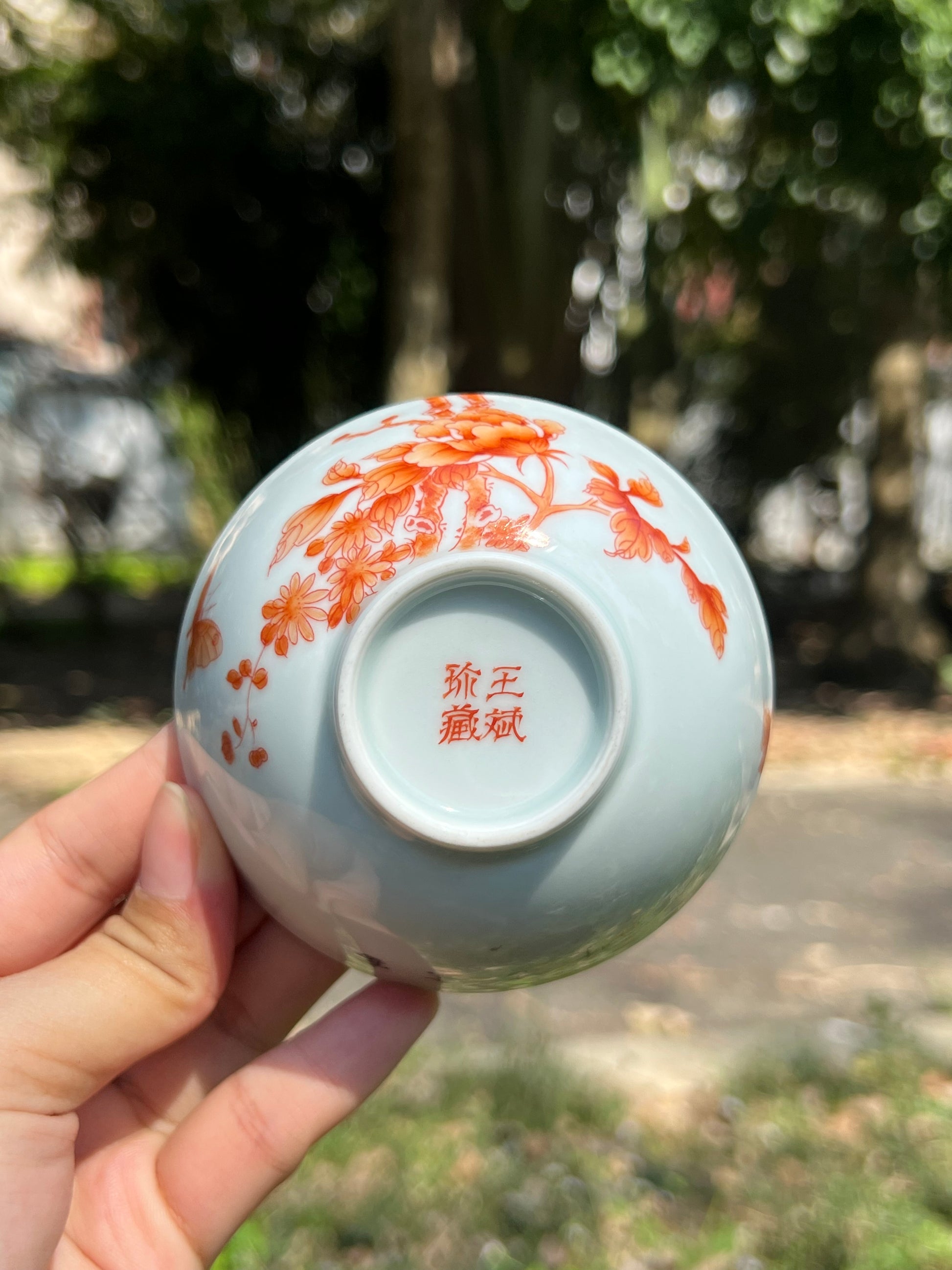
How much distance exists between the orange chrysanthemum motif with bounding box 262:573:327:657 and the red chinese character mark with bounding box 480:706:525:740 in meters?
0.24

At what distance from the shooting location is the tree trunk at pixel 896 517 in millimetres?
7715

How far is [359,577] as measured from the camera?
1393 millimetres

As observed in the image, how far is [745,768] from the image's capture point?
154cm

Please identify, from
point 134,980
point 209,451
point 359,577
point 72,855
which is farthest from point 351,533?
point 209,451

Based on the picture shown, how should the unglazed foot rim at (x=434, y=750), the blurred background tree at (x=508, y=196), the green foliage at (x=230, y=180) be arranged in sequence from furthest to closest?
the green foliage at (x=230, y=180), the blurred background tree at (x=508, y=196), the unglazed foot rim at (x=434, y=750)

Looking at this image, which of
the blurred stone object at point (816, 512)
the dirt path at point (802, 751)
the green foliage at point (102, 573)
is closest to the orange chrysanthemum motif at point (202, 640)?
the dirt path at point (802, 751)

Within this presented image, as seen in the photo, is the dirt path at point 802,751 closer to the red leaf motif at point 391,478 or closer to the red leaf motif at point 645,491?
the red leaf motif at point 391,478

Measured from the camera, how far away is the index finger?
1.86 meters

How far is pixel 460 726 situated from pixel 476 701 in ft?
0.12

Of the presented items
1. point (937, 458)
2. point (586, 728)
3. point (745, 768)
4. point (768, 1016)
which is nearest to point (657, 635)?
point (586, 728)

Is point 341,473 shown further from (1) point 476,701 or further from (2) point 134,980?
(2) point 134,980

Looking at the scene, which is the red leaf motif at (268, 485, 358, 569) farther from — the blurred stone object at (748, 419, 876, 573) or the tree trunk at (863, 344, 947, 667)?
the blurred stone object at (748, 419, 876, 573)

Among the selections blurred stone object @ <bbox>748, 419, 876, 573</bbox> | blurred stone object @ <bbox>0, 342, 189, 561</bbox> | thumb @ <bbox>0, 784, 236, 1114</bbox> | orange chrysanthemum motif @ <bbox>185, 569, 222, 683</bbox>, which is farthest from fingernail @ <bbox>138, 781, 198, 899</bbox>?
blurred stone object @ <bbox>748, 419, 876, 573</bbox>

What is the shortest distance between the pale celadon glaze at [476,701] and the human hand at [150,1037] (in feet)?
0.80
